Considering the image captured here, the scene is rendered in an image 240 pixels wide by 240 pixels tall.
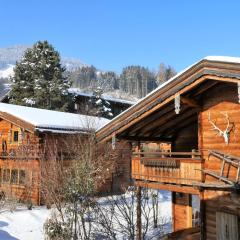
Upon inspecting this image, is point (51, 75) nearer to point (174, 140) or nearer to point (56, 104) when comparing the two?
point (56, 104)

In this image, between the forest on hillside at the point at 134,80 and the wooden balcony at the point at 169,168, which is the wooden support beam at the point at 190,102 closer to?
the wooden balcony at the point at 169,168

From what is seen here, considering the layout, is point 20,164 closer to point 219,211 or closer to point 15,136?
point 15,136

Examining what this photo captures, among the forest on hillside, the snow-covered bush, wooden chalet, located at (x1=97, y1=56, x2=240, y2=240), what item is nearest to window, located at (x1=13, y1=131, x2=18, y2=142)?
the snow-covered bush

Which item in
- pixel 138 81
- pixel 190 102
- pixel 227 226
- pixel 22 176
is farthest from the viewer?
pixel 138 81

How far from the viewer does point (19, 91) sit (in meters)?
48.4

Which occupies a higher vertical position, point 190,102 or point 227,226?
point 190,102

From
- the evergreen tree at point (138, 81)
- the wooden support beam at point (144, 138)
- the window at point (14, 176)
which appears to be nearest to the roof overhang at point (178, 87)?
the wooden support beam at point (144, 138)

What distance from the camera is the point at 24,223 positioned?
21.3 m

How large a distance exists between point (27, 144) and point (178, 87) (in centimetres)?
1769

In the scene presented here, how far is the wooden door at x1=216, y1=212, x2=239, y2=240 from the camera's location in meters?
11.9

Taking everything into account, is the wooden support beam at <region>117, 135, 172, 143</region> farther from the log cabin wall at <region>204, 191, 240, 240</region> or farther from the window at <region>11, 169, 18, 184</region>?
the window at <region>11, 169, 18, 184</region>

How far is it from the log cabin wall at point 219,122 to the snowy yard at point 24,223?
8628 millimetres

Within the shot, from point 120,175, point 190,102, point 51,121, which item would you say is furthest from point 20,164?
point 190,102

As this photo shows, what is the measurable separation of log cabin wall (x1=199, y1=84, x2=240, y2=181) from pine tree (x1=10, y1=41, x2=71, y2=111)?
33.1 m
